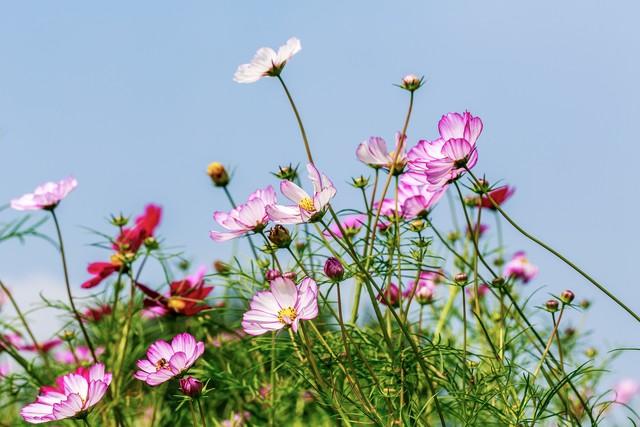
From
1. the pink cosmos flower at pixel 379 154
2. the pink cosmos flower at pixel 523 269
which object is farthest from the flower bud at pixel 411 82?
the pink cosmos flower at pixel 523 269

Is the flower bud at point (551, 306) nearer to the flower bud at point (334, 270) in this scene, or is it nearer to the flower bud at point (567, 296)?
the flower bud at point (567, 296)

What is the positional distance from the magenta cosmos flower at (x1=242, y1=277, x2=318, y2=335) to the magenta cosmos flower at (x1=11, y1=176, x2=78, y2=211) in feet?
2.17

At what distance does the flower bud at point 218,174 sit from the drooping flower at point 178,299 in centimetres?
16

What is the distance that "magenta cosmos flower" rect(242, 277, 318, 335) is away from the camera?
914 millimetres

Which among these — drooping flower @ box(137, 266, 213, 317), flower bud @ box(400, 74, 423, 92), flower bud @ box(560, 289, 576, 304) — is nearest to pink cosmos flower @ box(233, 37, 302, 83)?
flower bud @ box(400, 74, 423, 92)

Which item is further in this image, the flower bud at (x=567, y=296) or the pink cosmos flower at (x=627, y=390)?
the pink cosmos flower at (x=627, y=390)

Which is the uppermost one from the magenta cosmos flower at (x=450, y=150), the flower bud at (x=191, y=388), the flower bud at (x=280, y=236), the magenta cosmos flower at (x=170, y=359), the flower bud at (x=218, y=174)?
the flower bud at (x=218, y=174)

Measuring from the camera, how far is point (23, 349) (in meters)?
1.80

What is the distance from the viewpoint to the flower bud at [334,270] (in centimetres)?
97

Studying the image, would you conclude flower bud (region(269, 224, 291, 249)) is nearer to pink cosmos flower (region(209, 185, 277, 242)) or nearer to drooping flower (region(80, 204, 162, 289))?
pink cosmos flower (region(209, 185, 277, 242))

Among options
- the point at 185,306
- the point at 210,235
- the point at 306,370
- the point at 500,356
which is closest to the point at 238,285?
the point at 185,306

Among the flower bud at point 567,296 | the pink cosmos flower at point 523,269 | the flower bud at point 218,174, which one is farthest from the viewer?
the pink cosmos flower at point 523,269

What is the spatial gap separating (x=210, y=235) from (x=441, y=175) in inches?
11.2

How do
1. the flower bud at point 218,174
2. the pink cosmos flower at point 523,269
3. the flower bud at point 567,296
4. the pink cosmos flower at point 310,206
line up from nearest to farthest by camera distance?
the pink cosmos flower at point 310,206 → the flower bud at point 567,296 → the flower bud at point 218,174 → the pink cosmos flower at point 523,269
